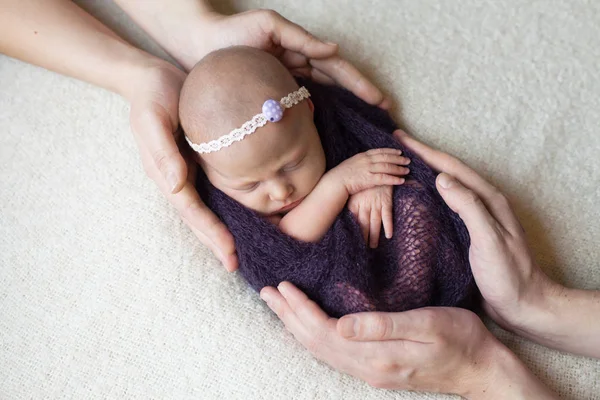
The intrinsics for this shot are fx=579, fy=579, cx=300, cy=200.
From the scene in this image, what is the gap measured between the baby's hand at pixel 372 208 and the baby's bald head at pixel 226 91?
247mm

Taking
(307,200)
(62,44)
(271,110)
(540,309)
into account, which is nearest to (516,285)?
(540,309)

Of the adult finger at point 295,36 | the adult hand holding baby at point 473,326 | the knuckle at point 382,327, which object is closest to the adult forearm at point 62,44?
the adult finger at point 295,36

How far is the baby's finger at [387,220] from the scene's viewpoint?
1.09m

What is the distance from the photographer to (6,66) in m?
1.33

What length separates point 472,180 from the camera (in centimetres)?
109

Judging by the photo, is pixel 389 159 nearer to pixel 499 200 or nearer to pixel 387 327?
pixel 499 200

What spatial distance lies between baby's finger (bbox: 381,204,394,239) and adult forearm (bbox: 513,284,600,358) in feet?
0.91

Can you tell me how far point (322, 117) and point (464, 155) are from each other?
0.99 feet

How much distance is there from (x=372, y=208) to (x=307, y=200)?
0.41 ft

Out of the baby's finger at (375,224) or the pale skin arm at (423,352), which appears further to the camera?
the baby's finger at (375,224)

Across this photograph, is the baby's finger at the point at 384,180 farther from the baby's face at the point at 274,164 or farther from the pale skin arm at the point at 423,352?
the pale skin arm at the point at 423,352

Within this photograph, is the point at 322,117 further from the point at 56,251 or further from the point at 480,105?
the point at 56,251

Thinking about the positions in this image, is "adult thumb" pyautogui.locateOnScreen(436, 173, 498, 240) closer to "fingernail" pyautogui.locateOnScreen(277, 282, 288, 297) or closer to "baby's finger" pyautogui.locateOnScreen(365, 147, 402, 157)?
"baby's finger" pyautogui.locateOnScreen(365, 147, 402, 157)

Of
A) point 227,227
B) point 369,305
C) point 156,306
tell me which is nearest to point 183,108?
point 227,227
